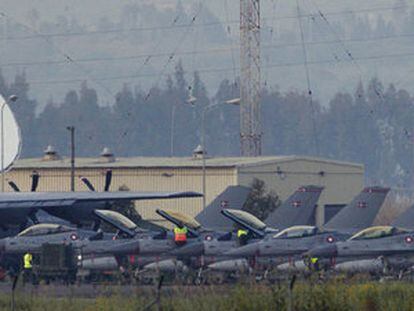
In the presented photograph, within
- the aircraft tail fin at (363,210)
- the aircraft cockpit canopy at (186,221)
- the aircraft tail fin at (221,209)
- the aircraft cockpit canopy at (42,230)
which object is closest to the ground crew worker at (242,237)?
the aircraft cockpit canopy at (186,221)

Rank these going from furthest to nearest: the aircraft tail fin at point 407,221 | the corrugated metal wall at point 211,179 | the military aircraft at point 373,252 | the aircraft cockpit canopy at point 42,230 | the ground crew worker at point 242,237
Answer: the corrugated metal wall at point 211,179 < the aircraft cockpit canopy at point 42,230 < the aircraft tail fin at point 407,221 < the ground crew worker at point 242,237 < the military aircraft at point 373,252

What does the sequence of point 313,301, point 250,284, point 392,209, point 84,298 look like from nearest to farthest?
point 313,301 < point 250,284 < point 84,298 < point 392,209

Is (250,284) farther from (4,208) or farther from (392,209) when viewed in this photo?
(392,209)

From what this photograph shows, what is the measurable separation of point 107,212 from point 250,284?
2112cm

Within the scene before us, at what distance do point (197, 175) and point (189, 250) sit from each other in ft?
134

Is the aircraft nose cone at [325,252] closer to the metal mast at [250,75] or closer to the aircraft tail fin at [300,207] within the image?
the aircraft tail fin at [300,207]

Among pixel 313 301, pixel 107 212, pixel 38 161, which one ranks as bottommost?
pixel 313 301

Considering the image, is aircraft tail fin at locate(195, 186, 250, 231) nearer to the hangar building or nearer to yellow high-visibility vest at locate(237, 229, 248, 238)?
yellow high-visibility vest at locate(237, 229, 248, 238)

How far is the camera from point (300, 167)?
106 metres

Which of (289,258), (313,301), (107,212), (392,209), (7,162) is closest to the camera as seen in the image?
(313,301)

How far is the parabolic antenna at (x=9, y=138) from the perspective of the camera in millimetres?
82562

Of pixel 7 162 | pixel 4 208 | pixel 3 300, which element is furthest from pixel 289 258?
pixel 7 162

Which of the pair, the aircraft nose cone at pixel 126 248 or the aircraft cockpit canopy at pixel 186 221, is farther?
the aircraft cockpit canopy at pixel 186 221

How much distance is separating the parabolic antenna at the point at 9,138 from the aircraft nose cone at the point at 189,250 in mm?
24444
